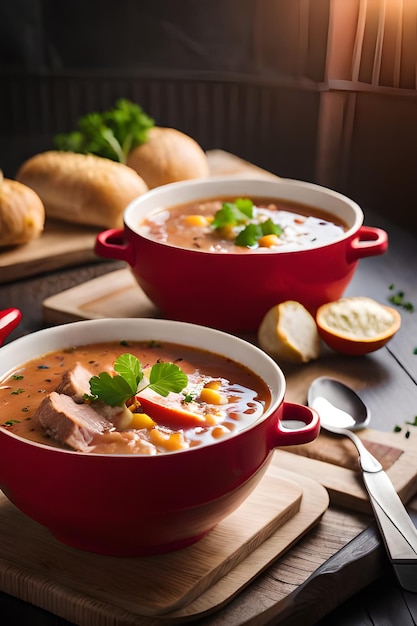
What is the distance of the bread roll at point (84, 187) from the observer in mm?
2463

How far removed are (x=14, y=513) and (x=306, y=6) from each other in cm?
273

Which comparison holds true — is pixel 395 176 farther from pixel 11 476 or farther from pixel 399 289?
pixel 11 476

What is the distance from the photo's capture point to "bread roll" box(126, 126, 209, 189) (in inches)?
108

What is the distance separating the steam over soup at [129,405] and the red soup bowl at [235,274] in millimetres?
482

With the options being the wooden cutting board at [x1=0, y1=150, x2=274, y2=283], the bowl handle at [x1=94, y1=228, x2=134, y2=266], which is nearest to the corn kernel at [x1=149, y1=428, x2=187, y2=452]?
the bowl handle at [x1=94, y1=228, x2=134, y2=266]

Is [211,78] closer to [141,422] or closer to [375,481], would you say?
[375,481]

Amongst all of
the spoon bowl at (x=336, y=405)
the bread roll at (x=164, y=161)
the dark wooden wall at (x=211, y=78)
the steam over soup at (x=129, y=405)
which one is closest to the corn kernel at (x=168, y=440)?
the steam over soup at (x=129, y=405)

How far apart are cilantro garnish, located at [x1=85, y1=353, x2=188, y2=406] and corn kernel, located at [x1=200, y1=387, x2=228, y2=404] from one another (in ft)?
0.19

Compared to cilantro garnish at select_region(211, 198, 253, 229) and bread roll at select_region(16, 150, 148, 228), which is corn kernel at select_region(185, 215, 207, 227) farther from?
bread roll at select_region(16, 150, 148, 228)

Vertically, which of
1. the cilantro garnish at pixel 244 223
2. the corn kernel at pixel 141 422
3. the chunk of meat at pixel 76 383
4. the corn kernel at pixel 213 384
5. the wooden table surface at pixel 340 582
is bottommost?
the wooden table surface at pixel 340 582

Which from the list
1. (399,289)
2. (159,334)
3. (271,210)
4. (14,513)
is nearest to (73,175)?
(271,210)

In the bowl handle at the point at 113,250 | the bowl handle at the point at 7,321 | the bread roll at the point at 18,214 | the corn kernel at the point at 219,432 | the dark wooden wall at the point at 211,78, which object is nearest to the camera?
the corn kernel at the point at 219,432

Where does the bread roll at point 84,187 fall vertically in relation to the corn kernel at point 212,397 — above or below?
below

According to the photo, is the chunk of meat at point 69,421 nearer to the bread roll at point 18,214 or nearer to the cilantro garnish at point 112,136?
the bread roll at point 18,214
